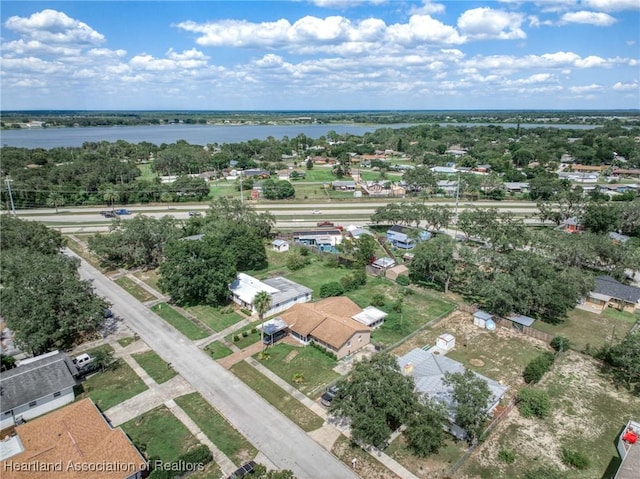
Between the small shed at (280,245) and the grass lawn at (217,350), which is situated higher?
the small shed at (280,245)

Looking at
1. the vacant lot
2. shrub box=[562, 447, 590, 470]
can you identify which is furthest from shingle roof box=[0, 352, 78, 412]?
shrub box=[562, 447, 590, 470]

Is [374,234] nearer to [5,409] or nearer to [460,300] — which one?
[460,300]

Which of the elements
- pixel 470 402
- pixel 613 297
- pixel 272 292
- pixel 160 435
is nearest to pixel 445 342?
pixel 470 402

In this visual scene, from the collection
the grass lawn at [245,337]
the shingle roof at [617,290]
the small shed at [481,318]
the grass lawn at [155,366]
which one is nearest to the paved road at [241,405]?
the grass lawn at [155,366]

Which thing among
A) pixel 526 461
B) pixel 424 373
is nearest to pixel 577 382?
pixel 526 461

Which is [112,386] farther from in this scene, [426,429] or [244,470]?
[426,429]

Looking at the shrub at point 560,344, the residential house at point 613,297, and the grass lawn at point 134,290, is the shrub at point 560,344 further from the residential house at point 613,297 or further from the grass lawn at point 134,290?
the grass lawn at point 134,290
